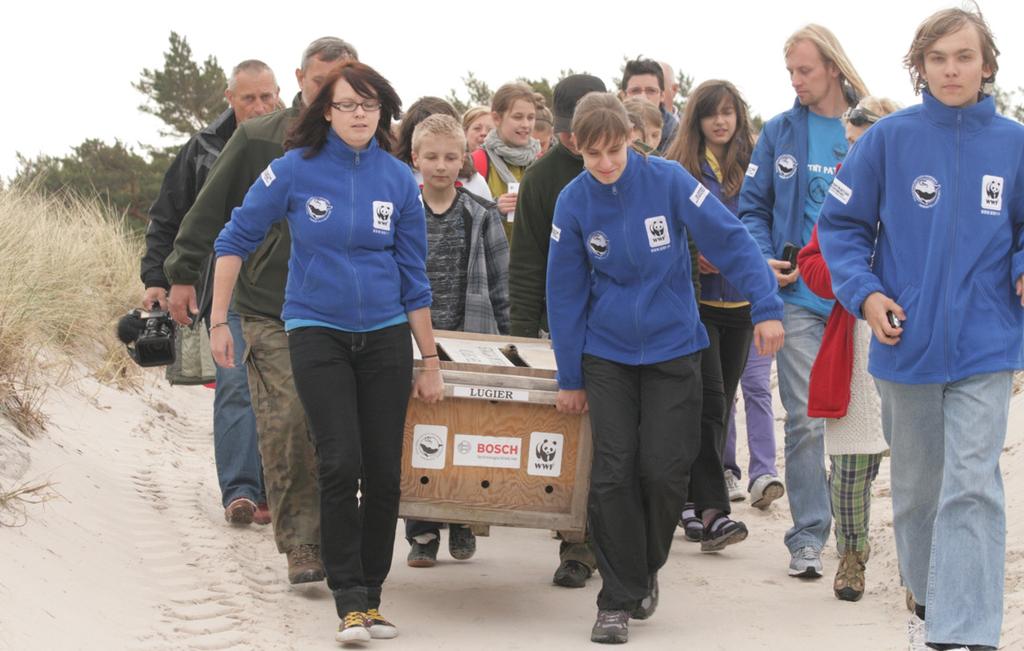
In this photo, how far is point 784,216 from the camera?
734cm

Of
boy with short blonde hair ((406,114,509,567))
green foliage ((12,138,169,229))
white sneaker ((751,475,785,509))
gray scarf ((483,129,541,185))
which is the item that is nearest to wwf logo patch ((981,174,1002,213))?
boy with short blonde hair ((406,114,509,567))

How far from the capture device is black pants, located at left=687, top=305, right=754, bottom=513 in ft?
23.7

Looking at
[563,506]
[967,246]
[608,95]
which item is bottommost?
[563,506]

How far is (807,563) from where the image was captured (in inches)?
280

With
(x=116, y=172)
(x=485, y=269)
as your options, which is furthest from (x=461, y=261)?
(x=116, y=172)

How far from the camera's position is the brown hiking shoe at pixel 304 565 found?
676cm

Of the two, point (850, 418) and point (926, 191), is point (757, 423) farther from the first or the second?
point (926, 191)

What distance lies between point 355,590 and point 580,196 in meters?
1.70

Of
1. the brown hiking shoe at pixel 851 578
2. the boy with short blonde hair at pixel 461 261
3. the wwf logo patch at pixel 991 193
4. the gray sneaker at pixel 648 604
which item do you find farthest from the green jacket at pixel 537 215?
the wwf logo patch at pixel 991 193

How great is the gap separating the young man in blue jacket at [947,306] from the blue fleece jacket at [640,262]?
2.49 feet

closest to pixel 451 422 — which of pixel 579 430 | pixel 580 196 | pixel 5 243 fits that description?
pixel 579 430

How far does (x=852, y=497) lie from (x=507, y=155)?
10.8 ft

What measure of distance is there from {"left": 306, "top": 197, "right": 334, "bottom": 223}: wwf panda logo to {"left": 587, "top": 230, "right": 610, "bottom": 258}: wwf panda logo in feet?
3.24

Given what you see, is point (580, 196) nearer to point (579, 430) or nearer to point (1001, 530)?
point (579, 430)
